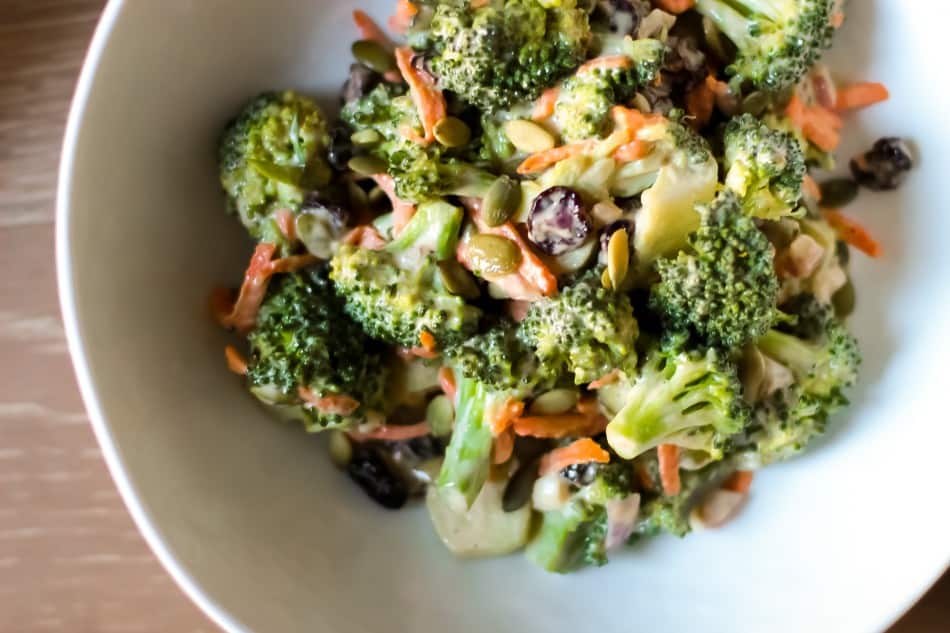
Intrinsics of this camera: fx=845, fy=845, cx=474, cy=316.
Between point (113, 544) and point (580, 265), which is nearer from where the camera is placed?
point (580, 265)

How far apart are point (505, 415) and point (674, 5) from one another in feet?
2.66

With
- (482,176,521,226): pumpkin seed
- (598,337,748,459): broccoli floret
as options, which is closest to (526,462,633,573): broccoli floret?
(598,337,748,459): broccoli floret

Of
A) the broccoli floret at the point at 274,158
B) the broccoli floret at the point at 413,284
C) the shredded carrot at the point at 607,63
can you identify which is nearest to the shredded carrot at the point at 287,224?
the broccoli floret at the point at 274,158

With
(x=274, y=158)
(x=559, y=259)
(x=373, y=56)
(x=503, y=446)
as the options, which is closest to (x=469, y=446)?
(x=503, y=446)

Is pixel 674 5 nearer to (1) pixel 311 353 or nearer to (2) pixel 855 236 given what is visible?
(2) pixel 855 236

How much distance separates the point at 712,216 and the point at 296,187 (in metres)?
0.76

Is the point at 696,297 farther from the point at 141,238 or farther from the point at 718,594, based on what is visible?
the point at 141,238

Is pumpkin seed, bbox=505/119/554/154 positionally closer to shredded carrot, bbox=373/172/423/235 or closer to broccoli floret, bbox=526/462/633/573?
shredded carrot, bbox=373/172/423/235

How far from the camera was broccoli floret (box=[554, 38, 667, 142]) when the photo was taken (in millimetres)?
1375

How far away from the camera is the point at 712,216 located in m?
1.37

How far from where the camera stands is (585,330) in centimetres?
136

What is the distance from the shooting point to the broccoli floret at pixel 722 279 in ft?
4.50

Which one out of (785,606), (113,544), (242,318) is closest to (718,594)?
(785,606)

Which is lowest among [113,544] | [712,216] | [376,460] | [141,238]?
[113,544]
